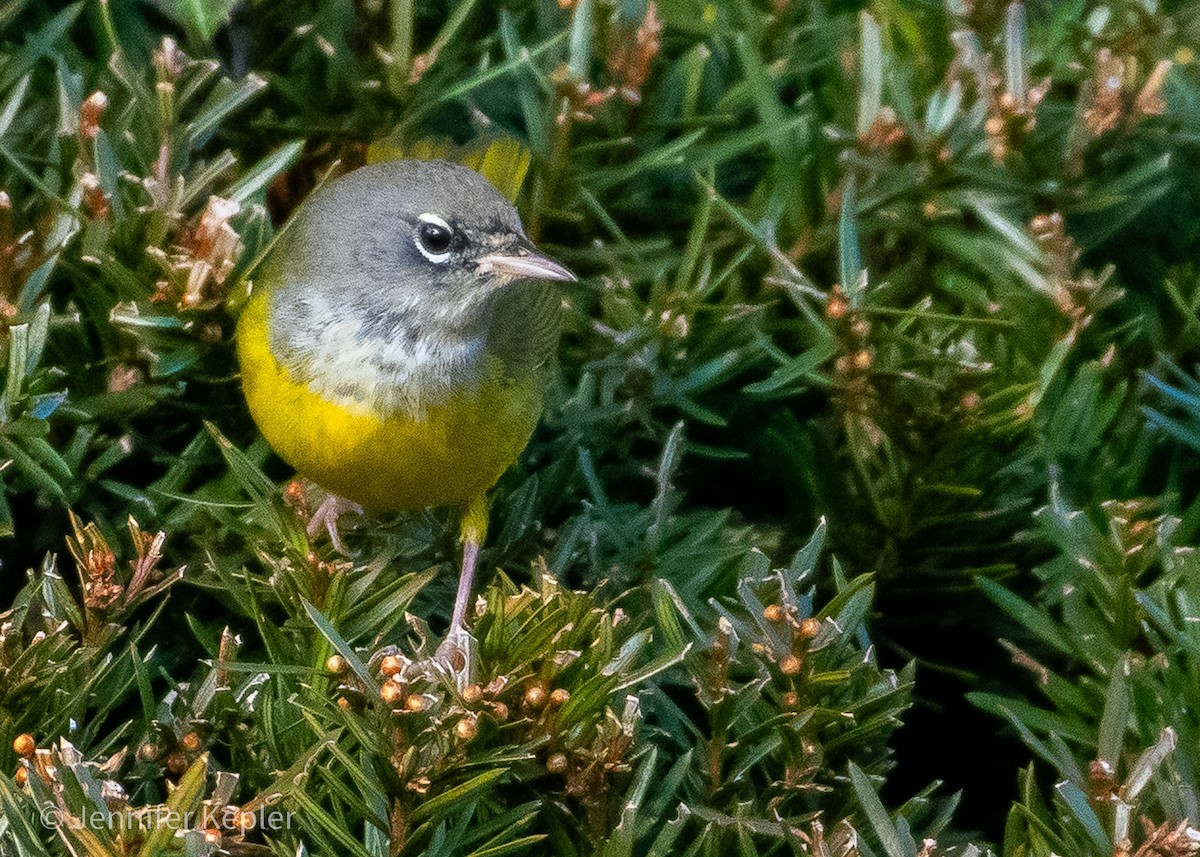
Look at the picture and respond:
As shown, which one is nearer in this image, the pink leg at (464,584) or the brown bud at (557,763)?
the brown bud at (557,763)

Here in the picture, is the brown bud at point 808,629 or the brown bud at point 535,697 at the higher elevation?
the brown bud at point 808,629

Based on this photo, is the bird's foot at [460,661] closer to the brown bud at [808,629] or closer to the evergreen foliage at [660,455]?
the evergreen foliage at [660,455]

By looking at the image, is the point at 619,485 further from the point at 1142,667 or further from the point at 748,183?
the point at 1142,667

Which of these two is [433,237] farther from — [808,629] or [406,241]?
[808,629]

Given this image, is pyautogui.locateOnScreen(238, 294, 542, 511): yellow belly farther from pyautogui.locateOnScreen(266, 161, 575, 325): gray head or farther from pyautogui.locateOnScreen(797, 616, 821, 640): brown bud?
pyautogui.locateOnScreen(797, 616, 821, 640): brown bud

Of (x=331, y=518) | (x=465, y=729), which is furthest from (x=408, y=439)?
(x=465, y=729)

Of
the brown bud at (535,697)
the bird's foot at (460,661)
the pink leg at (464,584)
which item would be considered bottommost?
the pink leg at (464,584)

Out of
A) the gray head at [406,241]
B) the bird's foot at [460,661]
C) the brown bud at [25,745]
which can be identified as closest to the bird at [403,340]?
the gray head at [406,241]
